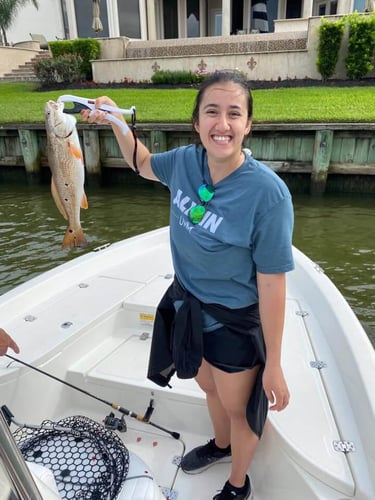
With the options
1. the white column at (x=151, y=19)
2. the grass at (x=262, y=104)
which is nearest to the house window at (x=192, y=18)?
the white column at (x=151, y=19)

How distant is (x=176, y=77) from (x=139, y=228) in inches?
392

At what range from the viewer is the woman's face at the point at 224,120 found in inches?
57.9

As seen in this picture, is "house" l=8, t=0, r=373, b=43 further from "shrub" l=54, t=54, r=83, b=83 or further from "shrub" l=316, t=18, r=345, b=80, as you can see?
"shrub" l=316, t=18, r=345, b=80

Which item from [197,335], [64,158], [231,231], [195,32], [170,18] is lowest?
[197,335]

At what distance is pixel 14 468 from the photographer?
0.75m

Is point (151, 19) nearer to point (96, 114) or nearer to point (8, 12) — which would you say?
point (8, 12)

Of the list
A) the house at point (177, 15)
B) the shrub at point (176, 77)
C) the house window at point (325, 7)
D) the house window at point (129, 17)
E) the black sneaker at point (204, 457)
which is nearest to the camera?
the black sneaker at point (204, 457)

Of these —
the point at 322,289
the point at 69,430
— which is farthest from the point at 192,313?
the point at 322,289

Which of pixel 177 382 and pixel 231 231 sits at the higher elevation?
pixel 231 231

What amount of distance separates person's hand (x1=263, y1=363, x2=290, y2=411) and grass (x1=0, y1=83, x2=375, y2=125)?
8041mm

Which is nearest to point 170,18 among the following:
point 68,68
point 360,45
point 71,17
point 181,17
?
point 181,17

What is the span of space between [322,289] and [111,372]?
64.2 inches

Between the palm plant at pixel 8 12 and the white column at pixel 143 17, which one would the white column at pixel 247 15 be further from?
the palm plant at pixel 8 12

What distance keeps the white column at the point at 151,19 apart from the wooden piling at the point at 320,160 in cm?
1780
